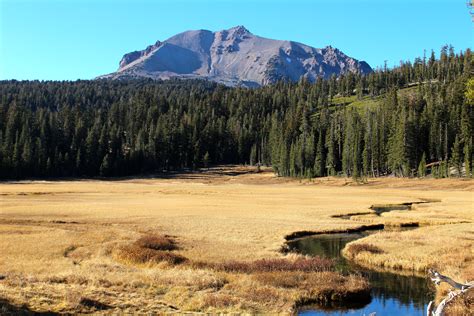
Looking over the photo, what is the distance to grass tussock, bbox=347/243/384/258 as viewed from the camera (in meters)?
31.5

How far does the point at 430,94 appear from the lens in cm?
17350

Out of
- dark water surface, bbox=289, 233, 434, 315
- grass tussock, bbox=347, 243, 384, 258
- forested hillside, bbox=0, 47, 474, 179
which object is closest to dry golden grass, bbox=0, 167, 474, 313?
grass tussock, bbox=347, 243, 384, 258

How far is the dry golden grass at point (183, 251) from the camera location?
741 inches

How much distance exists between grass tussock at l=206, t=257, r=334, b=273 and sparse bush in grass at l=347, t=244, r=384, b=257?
4.43 m

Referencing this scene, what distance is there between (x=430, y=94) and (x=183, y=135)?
98.0 metres

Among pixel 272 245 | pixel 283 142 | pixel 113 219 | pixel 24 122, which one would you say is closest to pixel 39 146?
pixel 24 122

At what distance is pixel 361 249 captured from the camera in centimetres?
3203

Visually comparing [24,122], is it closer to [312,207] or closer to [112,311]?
[312,207]

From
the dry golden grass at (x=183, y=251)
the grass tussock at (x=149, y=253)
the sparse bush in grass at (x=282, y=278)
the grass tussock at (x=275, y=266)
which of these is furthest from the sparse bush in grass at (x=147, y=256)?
the sparse bush in grass at (x=282, y=278)

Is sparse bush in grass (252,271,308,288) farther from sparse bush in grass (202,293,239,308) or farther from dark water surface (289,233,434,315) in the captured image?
sparse bush in grass (202,293,239,308)

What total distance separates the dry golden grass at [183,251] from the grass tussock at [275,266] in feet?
2.75

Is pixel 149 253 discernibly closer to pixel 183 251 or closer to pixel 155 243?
pixel 183 251

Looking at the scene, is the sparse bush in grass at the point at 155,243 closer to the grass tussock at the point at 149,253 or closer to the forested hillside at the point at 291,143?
the grass tussock at the point at 149,253

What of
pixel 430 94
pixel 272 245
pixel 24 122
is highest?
pixel 430 94
